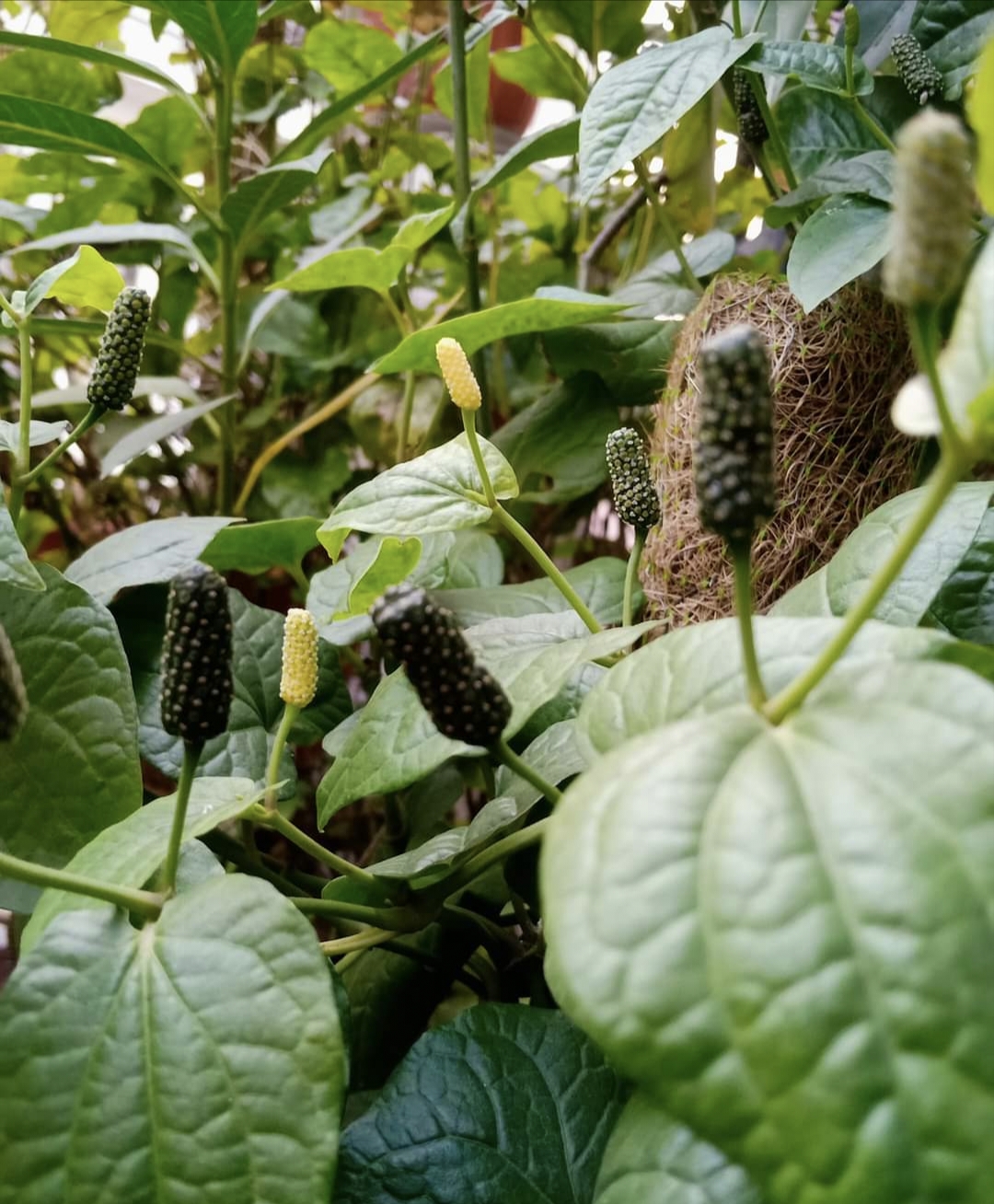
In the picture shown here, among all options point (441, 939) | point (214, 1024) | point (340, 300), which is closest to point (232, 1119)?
point (214, 1024)

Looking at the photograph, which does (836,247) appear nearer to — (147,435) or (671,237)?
(671,237)

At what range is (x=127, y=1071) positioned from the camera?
0.33 metres

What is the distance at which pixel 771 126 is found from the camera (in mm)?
675

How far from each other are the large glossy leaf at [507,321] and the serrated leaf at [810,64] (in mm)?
165

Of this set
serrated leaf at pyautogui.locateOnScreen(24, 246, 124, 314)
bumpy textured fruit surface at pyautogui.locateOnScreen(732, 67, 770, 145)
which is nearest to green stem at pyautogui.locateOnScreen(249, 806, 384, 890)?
serrated leaf at pyautogui.locateOnScreen(24, 246, 124, 314)

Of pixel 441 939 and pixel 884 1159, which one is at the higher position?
pixel 884 1159

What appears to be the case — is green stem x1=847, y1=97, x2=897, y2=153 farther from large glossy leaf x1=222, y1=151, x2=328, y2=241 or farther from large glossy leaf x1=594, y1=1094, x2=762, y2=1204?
large glossy leaf x1=594, y1=1094, x2=762, y2=1204

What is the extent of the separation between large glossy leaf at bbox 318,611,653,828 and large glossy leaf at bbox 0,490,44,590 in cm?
16

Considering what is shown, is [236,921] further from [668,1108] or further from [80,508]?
[80,508]

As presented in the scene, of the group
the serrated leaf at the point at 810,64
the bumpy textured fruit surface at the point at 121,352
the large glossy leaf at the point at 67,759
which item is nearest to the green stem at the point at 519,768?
the large glossy leaf at the point at 67,759

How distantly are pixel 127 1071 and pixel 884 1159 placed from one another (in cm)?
24

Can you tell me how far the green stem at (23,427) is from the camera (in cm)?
54

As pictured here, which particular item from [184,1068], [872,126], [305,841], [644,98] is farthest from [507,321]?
[184,1068]

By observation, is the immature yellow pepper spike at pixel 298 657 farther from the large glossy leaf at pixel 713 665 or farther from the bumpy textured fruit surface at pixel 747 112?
the bumpy textured fruit surface at pixel 747 112
